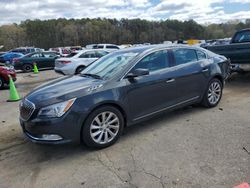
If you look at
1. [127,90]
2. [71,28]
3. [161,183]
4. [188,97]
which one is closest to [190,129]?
[188,97]

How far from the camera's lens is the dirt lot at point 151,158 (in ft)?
11.3

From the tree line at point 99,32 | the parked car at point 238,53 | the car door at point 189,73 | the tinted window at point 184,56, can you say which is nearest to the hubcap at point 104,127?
the car door at point 189,73

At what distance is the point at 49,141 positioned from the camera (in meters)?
4.03

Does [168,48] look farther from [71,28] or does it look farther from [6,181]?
A: [71,28]

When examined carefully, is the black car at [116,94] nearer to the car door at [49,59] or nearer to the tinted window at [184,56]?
the tinted window at [184,56]

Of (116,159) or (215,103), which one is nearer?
(116,159)

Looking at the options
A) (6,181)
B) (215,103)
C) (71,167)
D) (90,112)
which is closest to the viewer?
(6,181)

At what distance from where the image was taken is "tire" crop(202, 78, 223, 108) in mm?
6125

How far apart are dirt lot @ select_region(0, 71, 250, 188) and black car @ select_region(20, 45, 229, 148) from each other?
1.10 feet

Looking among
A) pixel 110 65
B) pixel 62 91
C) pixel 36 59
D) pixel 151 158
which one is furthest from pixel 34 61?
pixel 151 158

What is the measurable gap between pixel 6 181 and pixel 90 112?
1.47m

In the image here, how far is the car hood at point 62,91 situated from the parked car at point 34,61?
1602cm

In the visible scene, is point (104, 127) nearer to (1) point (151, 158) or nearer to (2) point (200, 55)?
(1) point (151, 158)

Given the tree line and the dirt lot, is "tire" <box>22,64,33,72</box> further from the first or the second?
the tree line
